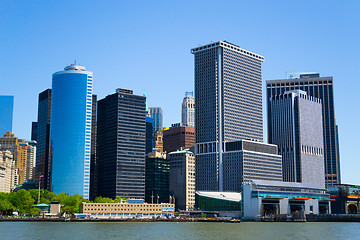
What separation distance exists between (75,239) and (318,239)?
201 feet

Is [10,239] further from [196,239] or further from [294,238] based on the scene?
[294,238]

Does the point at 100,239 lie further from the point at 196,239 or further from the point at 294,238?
the point at 294,238

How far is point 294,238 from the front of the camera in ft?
446

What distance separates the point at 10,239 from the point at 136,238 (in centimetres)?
3126

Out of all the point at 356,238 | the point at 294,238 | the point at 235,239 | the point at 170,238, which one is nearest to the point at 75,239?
the point at 170,238

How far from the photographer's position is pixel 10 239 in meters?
130

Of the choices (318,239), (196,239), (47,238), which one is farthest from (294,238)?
(47,238)

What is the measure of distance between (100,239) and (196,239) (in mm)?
24170

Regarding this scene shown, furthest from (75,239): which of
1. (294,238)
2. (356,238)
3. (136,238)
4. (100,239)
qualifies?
(356,238)

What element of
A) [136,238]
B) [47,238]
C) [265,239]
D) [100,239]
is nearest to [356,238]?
[265,239]

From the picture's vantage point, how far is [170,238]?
137 meters

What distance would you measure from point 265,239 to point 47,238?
183ft

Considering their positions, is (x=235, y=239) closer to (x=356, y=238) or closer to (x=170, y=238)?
(x=170, y=238)

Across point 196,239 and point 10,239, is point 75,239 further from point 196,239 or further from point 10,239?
point 196,239
